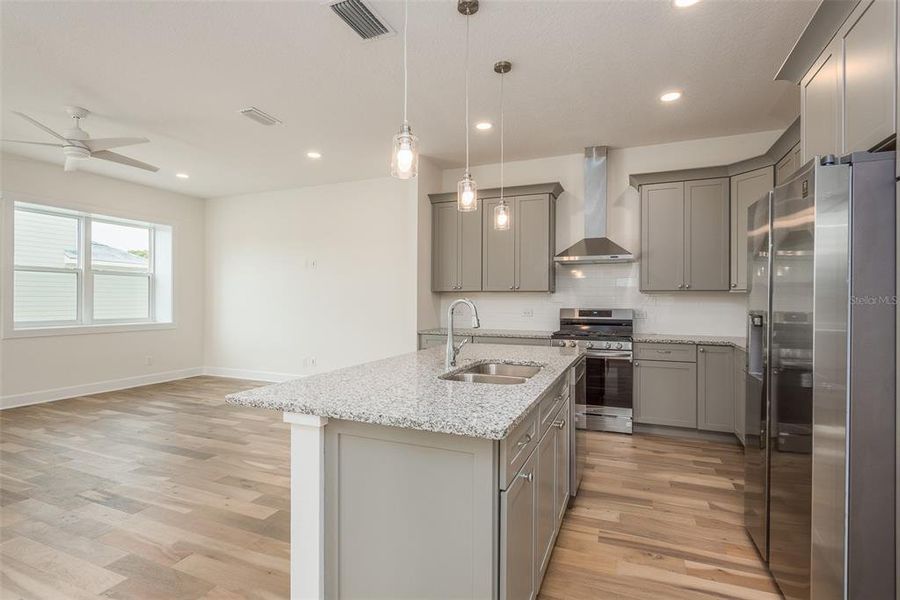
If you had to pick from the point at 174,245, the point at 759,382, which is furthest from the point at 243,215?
the point at 759,382

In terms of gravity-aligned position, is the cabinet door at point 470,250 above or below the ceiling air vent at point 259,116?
below

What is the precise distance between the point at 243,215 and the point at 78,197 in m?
1.96

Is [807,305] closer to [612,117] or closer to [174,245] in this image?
[612,117]

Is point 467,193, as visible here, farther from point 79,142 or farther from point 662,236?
point 79,142

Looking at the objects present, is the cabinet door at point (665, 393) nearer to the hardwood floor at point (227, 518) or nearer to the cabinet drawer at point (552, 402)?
the hardwood floor at point (227, 518)

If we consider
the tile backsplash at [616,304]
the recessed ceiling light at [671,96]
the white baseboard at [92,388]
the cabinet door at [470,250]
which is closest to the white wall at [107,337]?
the white baseboard at [92,388]

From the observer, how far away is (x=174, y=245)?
6.60m

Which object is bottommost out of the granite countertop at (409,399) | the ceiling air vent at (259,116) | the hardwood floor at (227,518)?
the hardwood floor at (227,518)

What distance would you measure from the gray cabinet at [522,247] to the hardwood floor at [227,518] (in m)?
1.76

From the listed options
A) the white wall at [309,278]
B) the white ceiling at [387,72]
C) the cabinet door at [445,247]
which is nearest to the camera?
the white ceiling at [387,72]

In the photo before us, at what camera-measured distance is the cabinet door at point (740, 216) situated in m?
3.87

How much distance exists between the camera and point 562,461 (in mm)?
2346

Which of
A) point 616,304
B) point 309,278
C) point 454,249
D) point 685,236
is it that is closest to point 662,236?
point 685,236

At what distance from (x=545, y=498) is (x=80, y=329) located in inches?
245
